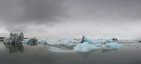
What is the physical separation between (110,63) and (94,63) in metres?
1.15

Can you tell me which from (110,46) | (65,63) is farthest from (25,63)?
(110,46)

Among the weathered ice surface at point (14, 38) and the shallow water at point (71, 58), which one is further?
the weathered ice surface at point (14, 38)

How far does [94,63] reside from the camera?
51.8 ft

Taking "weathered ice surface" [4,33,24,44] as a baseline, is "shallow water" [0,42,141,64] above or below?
below

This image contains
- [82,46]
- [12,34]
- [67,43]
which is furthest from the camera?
[12,34]

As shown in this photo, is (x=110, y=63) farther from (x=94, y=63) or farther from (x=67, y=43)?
(x=67, y=43)

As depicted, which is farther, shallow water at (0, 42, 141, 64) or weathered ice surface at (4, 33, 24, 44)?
weathered ice surface at (4, 33, 24, 44)

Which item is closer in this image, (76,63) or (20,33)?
(76,63)

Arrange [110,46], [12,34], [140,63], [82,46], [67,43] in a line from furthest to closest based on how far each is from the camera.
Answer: [12,34]
[67,43]
[110,46]
[82,46]
[140,63]

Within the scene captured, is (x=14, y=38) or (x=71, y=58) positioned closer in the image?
(x=71, y=58)

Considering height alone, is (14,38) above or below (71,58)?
above

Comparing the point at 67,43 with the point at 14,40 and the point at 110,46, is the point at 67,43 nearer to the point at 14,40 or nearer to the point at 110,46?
the point at 110,46

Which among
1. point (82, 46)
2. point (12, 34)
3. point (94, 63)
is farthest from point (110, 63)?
point (12, 34)

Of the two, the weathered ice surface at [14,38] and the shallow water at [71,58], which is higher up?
the weathered ice surface at [14,38]
